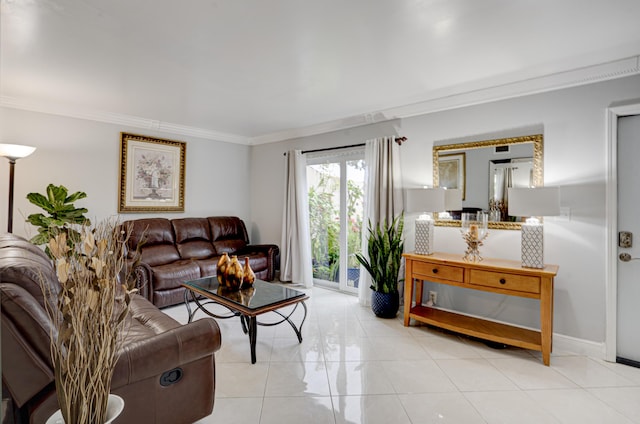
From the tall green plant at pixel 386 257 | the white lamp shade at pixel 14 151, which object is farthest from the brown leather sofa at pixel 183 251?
the tall green plant at pixel 386 257

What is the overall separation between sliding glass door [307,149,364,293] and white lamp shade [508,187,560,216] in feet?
6.72

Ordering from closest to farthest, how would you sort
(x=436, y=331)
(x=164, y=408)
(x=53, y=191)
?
1. (x=164, y=408)
2. (x=436, y=331)
3. (x=53, y=191)

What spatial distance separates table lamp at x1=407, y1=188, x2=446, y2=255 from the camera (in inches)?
131

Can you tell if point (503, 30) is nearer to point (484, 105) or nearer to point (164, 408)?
point (484, 105)

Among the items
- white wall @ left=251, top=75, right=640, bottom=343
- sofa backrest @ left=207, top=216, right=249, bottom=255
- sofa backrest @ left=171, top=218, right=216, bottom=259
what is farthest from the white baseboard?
A: sofa backrest @ left=171, top=218, right=216, bottom=259

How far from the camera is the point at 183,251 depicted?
4555 mm

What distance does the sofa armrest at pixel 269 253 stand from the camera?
4.87m

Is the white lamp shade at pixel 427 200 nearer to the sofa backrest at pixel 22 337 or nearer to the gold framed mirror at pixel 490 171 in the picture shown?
the gold framed mirror at pixel 490 171

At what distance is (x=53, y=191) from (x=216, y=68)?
246cm

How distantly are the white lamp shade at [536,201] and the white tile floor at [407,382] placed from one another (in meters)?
1.25

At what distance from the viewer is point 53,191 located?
11.8ft

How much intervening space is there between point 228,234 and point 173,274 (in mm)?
1442

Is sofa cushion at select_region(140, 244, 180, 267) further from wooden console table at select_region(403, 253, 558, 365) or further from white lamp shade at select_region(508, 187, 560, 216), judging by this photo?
white lamp shade at select_region(508, 187, 560, 216)

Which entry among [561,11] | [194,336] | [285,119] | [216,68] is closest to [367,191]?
[285,119]
